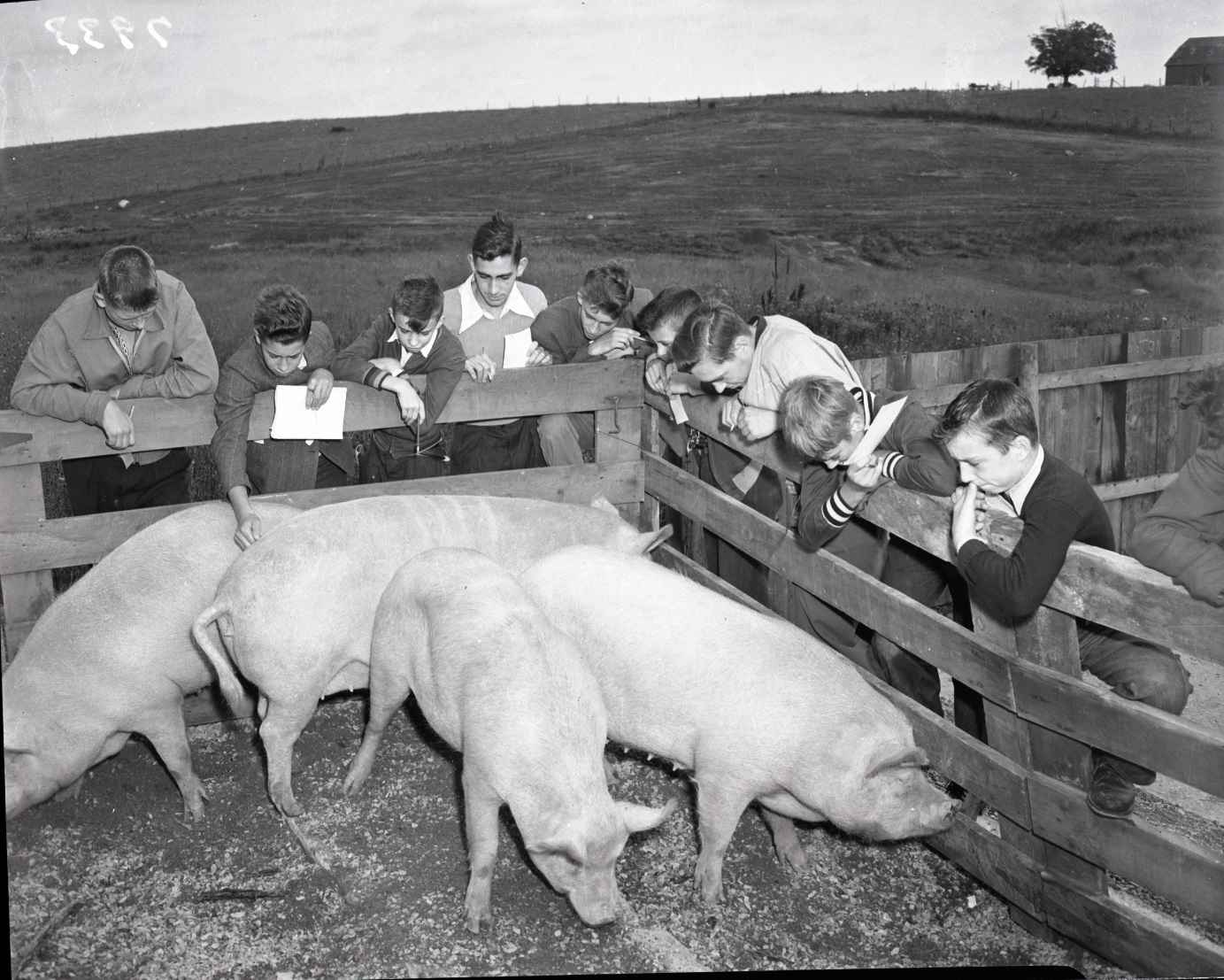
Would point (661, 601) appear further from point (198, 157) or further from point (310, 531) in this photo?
point (198, 157)

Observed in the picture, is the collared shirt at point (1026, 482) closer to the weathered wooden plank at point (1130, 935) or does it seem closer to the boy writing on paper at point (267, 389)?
the weathered wooden plank at point (1130, 935)

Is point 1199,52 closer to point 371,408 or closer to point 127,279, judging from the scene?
point 371,408

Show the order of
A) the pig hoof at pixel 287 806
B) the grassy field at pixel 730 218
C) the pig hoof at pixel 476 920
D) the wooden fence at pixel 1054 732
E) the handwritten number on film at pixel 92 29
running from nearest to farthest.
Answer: the wooden fence at pixel 1054 732 → the pig hoof at pixel 476 920 → the pig hoof at pixel 287 806 → the handwritten number on film at pixel 92 29 → the grassy field at pixel 730 218

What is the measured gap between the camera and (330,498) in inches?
209

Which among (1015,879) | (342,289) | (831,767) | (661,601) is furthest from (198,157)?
(1015,879)

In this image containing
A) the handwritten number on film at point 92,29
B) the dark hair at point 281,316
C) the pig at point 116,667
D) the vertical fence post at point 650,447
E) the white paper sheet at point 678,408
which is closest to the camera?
the pig at point 116,667

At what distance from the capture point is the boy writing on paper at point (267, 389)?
491 cm

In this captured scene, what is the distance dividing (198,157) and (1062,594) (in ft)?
25.1

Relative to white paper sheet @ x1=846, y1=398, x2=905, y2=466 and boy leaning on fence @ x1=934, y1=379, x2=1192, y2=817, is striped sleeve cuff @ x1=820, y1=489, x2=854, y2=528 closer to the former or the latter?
white paper sheet @ x1=846, y1=398, x2=905, y2=466

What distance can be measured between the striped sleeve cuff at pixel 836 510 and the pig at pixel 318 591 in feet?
2.82

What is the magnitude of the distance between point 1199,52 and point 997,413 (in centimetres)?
818

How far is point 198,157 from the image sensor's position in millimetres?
8539

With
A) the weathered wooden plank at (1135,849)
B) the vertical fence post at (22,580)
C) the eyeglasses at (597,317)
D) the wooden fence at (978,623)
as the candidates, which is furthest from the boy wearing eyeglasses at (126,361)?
the weathered wooden plank at (1135,849)

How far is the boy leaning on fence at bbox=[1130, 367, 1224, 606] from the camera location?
3.01 meters
